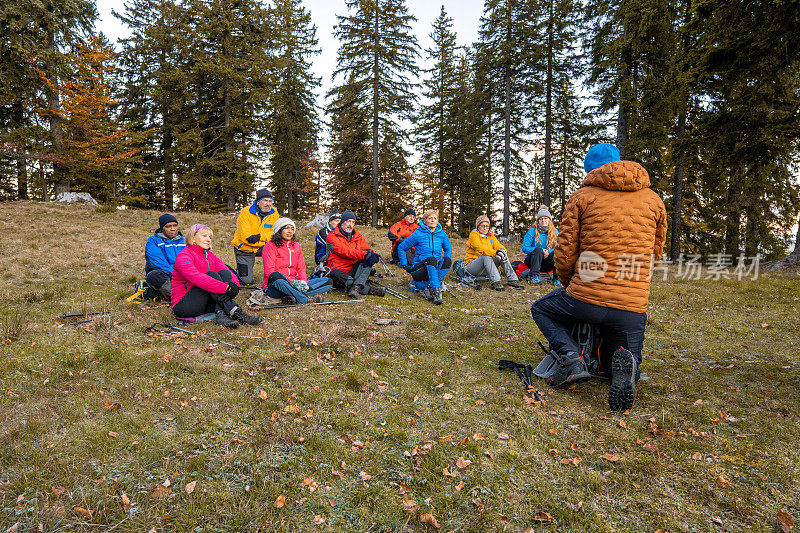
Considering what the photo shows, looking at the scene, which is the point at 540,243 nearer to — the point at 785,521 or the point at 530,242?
the point at 530,242

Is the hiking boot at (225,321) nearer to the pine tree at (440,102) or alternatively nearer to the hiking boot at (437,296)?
the hiking boot at (437,296)

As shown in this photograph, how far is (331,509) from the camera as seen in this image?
2.38 meters

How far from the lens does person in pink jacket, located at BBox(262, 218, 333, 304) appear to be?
24.1 ft

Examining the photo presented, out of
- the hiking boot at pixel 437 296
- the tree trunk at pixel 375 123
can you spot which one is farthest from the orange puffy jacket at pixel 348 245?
the tree trunk at pixel 375 123

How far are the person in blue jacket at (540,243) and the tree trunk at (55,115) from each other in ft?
70.2

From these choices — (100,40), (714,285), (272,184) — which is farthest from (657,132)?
(100,40)

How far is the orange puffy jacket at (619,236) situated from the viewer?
11.7 ft

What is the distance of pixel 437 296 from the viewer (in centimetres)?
837

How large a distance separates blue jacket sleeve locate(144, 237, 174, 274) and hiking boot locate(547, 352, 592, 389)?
6987 millimetres

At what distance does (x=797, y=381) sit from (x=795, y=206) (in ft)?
61.2

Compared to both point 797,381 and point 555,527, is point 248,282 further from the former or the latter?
point 797,381

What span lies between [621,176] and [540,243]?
24.5 ft

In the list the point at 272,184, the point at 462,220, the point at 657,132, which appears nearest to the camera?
the point at 657,132

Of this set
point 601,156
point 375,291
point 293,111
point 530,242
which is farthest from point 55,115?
point 601,156
